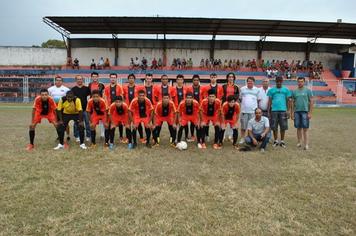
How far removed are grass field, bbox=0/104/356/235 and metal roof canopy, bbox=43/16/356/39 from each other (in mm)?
21687

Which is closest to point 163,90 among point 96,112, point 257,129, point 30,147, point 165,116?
point 165,116

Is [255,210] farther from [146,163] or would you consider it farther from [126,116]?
[126,116]

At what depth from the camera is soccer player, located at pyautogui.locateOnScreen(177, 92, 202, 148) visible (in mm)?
7477

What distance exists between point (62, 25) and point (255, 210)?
1121 inches

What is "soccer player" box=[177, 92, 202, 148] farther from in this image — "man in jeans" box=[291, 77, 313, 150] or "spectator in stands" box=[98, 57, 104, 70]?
"spectator in stands" box=[98, 57, 104, 70]

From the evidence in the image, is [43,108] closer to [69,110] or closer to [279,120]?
[69,110]

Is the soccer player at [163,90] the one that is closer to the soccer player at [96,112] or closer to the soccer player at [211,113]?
the soccer player at [211,113]

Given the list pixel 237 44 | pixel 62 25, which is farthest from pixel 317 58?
pixel 62 25

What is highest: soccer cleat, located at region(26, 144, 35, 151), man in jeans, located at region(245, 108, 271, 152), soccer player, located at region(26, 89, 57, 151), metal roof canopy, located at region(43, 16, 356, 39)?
metal roof canopy, located at region(43, 16, 356, 39)

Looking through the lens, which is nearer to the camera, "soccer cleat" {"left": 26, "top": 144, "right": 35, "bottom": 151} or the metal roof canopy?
"soccer cleat" {"left": 26, "top": 144, "right": 35, "bottom": 151}

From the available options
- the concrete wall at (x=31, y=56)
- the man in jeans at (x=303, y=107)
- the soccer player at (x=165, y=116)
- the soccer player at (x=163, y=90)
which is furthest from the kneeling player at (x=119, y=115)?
the concrete wall at (x=31, y=56)

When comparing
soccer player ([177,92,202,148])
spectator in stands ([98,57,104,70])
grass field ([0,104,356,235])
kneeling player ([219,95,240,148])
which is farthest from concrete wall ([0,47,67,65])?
kneeling player ([219,95,240,148])

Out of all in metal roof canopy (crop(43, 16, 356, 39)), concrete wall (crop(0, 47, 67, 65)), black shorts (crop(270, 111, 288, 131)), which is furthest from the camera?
concrete wall (crop(0, 47, 67, 65))

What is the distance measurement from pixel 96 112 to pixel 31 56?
29.2 metres
